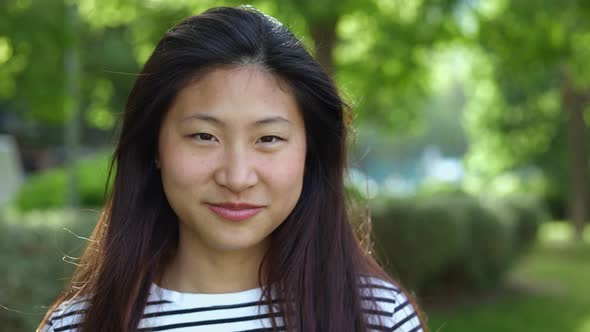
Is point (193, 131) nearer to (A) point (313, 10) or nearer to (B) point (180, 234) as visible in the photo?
(B) point (180, 234)

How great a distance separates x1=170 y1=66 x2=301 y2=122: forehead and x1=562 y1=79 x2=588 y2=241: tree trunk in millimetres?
14283

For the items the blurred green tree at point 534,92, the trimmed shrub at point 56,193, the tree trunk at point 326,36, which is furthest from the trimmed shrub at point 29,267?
the trimmed shrub at point 56,193

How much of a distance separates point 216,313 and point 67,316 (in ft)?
1.13

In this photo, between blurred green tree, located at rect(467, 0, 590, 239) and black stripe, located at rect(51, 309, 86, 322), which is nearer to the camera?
black stripe, located at rect(51, 309, 86, 322)

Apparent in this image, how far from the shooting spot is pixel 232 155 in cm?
153

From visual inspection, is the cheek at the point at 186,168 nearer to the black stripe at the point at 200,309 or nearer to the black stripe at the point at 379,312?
the black stripe at the point at 200,309

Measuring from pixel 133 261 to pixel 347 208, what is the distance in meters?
0.53

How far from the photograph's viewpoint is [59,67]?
368 inches

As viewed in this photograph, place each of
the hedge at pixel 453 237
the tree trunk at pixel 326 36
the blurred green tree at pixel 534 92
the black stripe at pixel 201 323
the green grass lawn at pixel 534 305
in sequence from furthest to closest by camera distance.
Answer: the blurred green tree at pixel 534 92
the green grass lawn at pixel 534 305
the hedge at pixel 453 237
the tree trunk at pixel 326 36
the black stripe at pixel 201 323

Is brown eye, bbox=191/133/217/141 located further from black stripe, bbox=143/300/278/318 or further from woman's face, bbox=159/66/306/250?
black stripe, bbox=143/300/278/318

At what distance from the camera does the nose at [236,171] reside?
152 cm

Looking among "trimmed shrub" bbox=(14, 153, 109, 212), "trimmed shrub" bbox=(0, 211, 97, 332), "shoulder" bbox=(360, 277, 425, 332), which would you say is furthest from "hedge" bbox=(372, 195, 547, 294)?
"trimmed shrub" bbox=(14, 153, 109, 212)

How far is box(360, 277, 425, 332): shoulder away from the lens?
66.1 inches

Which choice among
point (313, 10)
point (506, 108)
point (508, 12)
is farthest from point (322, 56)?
point (506, 108)
